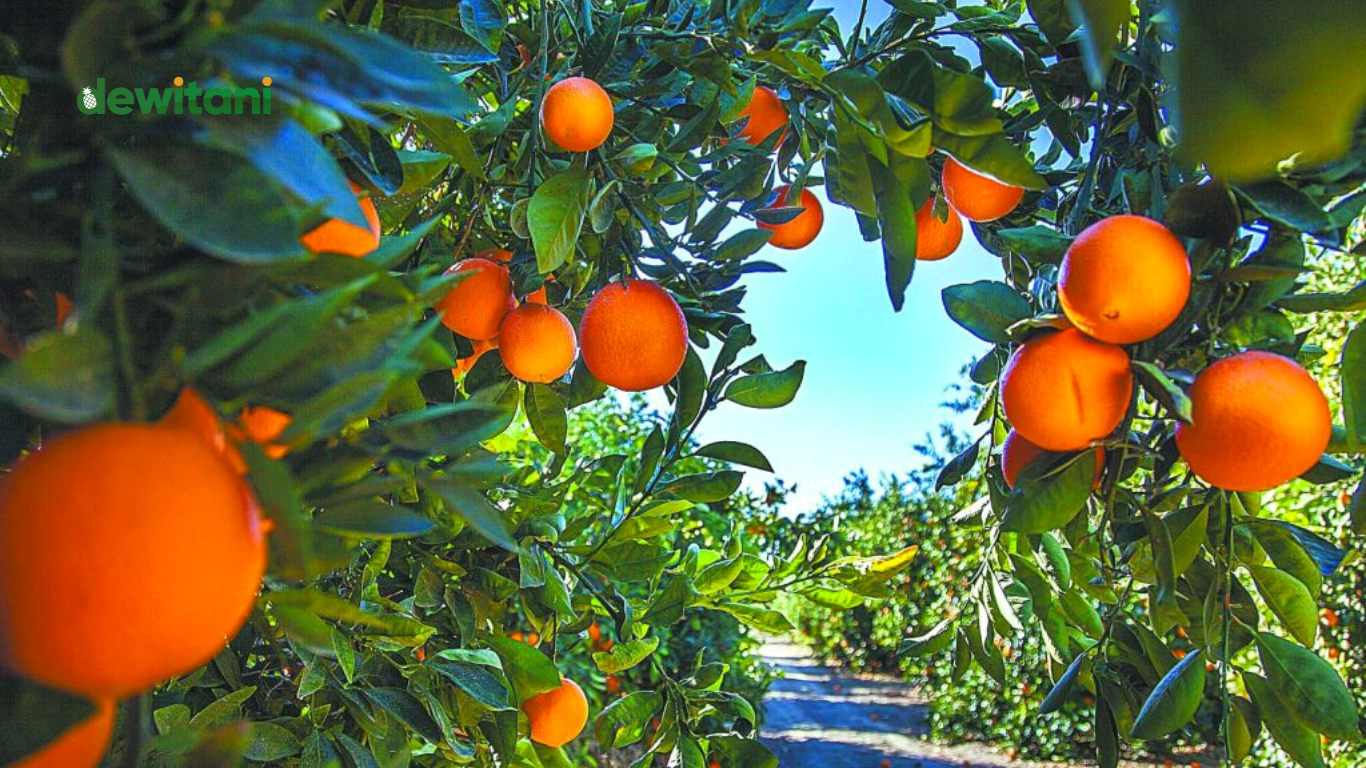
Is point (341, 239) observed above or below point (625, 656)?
above

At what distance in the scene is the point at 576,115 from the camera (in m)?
0.80

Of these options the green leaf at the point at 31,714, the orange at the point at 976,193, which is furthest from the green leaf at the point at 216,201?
the orange at the point at 976,193

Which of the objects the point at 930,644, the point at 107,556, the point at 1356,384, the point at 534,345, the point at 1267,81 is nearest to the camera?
the point at 1267,81

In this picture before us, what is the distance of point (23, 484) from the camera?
0.27m

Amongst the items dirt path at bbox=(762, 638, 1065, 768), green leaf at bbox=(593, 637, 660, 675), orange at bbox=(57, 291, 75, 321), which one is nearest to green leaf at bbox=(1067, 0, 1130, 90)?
orange at bbox=(57, 291, 75, 321)

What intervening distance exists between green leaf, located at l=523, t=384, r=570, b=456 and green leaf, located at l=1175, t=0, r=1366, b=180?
0.87 m

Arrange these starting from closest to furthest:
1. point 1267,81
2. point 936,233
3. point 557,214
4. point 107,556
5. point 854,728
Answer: point 1267,81, point 107,556, point 557,214, point 936,233, point 854,728

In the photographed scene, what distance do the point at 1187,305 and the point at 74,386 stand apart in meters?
0.64

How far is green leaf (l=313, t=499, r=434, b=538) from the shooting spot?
1.13 feet

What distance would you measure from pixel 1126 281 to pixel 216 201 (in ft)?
1.64

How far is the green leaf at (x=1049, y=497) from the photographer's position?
2.05ft

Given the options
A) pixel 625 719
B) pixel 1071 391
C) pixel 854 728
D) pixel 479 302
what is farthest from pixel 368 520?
pixel 854 728

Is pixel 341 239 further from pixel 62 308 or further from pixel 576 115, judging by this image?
pixel 576 115

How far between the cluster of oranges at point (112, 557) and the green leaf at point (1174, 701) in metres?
0.67
